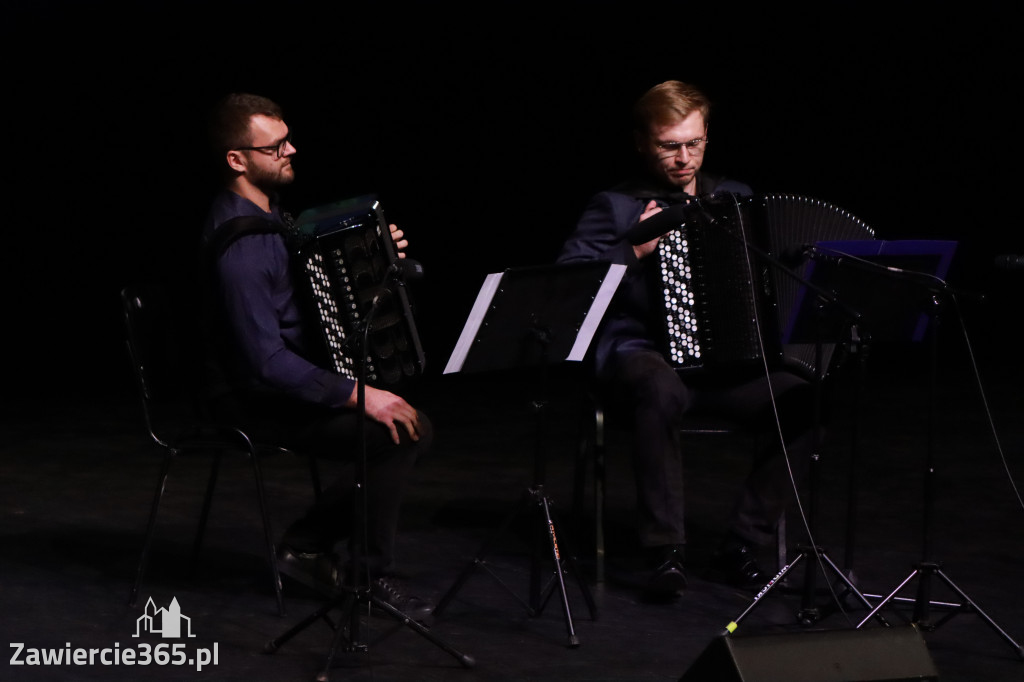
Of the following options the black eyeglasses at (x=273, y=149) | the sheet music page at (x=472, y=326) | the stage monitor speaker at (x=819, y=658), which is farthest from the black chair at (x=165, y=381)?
the stage monitor speaker at (x=819, y=658)

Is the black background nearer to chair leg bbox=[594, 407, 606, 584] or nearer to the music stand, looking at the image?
chair leg bbox=[594, 407, 606, 584]

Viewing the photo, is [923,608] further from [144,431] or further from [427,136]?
[427,136]

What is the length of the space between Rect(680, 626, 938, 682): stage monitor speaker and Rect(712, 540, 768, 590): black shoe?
1410 mm

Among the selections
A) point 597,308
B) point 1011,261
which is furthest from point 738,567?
point 1011,261

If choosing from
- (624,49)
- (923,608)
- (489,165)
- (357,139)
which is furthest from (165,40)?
(923,608)

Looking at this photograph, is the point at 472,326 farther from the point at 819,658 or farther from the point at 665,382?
the point at 819,658

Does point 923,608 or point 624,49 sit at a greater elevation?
point 624,49

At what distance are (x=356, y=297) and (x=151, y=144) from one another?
17.5 feet

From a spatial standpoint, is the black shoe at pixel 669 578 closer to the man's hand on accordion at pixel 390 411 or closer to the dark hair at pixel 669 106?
the man's hand on accordion at pixel 390 411

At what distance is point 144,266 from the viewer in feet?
28.7

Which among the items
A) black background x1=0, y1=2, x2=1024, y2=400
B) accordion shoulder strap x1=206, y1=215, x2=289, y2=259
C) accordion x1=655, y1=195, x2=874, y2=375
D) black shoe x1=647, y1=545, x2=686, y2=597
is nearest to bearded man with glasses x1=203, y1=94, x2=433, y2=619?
accordion shoulder strap x1=206, y1=215, x2=289, y2=259

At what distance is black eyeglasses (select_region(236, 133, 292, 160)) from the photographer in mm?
3672

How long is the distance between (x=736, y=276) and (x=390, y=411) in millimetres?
1032

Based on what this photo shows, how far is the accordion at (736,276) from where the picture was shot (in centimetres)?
→ 379
